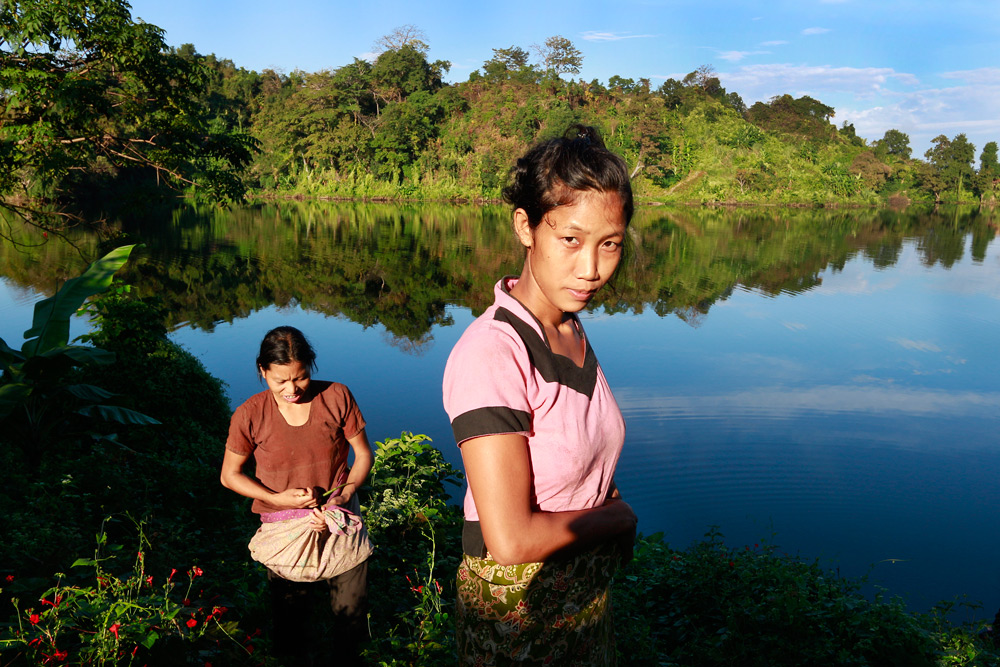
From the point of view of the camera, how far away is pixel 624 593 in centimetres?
360

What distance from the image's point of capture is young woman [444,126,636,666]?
38.3 inches

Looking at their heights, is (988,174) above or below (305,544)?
above

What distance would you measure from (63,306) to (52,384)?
0.56 meters

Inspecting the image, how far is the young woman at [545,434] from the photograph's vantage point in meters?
0.97

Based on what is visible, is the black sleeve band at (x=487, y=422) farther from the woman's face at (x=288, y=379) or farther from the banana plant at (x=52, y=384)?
the banana plant at (x=52, y=384)

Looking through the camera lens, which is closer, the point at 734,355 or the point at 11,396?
the point at 11,396

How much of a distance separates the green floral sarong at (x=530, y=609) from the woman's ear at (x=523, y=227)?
21.3 inches

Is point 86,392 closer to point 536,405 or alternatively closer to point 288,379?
point 288,379

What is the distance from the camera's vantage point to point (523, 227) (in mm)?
1177

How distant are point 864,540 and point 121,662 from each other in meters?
4.85

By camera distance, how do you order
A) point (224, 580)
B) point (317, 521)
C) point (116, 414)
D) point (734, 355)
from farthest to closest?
point (734, 355) → point (116, 414) → point (224, 580) → point (317, 521)

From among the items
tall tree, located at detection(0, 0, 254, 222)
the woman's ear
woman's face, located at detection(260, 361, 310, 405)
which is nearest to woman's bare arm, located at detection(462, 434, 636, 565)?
the woman's ear

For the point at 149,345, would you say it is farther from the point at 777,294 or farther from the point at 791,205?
the point at 791,205

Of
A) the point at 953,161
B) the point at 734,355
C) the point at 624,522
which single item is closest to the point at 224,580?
the point at 624,522
